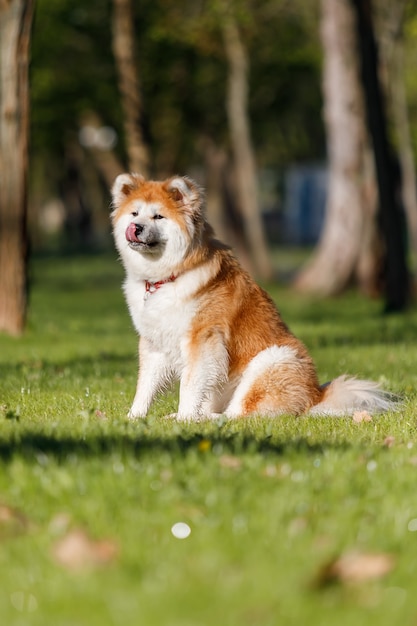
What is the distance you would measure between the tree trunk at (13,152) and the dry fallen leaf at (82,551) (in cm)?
1146

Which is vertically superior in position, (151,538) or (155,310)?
(155,310)

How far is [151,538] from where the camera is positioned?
448cm

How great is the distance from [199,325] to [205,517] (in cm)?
311

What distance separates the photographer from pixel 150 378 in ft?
26.3

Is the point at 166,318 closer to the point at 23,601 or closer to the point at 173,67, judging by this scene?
the point at 23,601

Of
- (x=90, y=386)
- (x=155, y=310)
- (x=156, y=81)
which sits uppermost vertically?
(x=156, y=81)

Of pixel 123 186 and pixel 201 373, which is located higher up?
pixel 123 186

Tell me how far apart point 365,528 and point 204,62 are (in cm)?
3946

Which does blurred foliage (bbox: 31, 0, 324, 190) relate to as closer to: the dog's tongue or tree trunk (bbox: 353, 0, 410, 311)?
tree trunk (bbox: 353, 0, 410, 311)

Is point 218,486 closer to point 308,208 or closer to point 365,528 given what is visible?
point 365,528

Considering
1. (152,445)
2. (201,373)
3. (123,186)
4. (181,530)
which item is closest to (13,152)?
(123,186)

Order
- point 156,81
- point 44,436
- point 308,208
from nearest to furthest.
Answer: point 44,436, point 156,81, point 308,208

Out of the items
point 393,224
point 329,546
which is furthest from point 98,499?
point 393,224

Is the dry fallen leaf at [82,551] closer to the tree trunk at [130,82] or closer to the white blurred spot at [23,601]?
the white blurred spot at [23,601]
